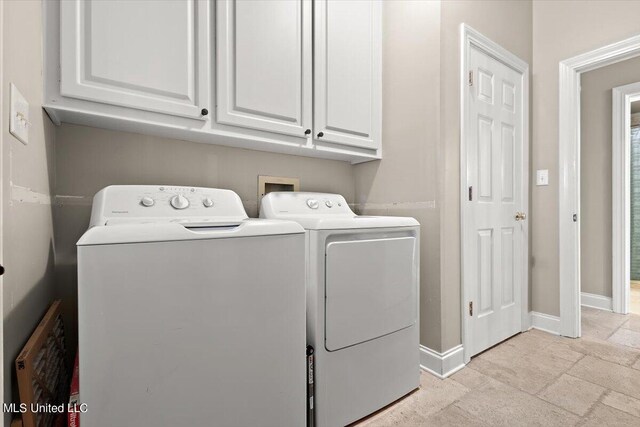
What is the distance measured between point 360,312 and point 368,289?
0.35 feet

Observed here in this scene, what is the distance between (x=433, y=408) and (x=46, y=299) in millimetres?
1731

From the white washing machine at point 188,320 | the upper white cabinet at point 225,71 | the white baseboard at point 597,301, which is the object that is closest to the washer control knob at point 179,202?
the white washing machine at point 188,320

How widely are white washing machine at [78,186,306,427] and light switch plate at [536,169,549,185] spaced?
217cm

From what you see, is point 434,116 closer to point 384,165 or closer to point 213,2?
point 384,165

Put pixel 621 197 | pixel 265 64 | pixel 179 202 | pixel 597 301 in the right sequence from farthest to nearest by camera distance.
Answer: pixel 597 301 → pixel 621 197 → pixel 265 64 → pixel 179 202

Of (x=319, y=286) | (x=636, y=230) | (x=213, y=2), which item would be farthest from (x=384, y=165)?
(x=636, y=230)

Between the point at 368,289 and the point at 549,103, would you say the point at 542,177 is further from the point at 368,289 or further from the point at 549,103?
the point at 368,289

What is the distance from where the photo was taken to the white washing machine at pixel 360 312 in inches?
50.1

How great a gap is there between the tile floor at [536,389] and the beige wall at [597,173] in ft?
3.27

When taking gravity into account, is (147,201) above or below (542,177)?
below

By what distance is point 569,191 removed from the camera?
2221 millimetres

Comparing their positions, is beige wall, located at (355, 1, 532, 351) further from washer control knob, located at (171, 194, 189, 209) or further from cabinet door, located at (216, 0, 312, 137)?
washer control knob, located at (171, 194, 189, 209)

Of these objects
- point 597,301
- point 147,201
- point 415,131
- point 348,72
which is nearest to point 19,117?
point 147,201

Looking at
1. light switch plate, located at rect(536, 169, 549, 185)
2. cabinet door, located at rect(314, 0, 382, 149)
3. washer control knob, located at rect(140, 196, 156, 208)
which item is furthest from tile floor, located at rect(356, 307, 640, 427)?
cabinet door, located at rect(314, 0, 382, 149)
